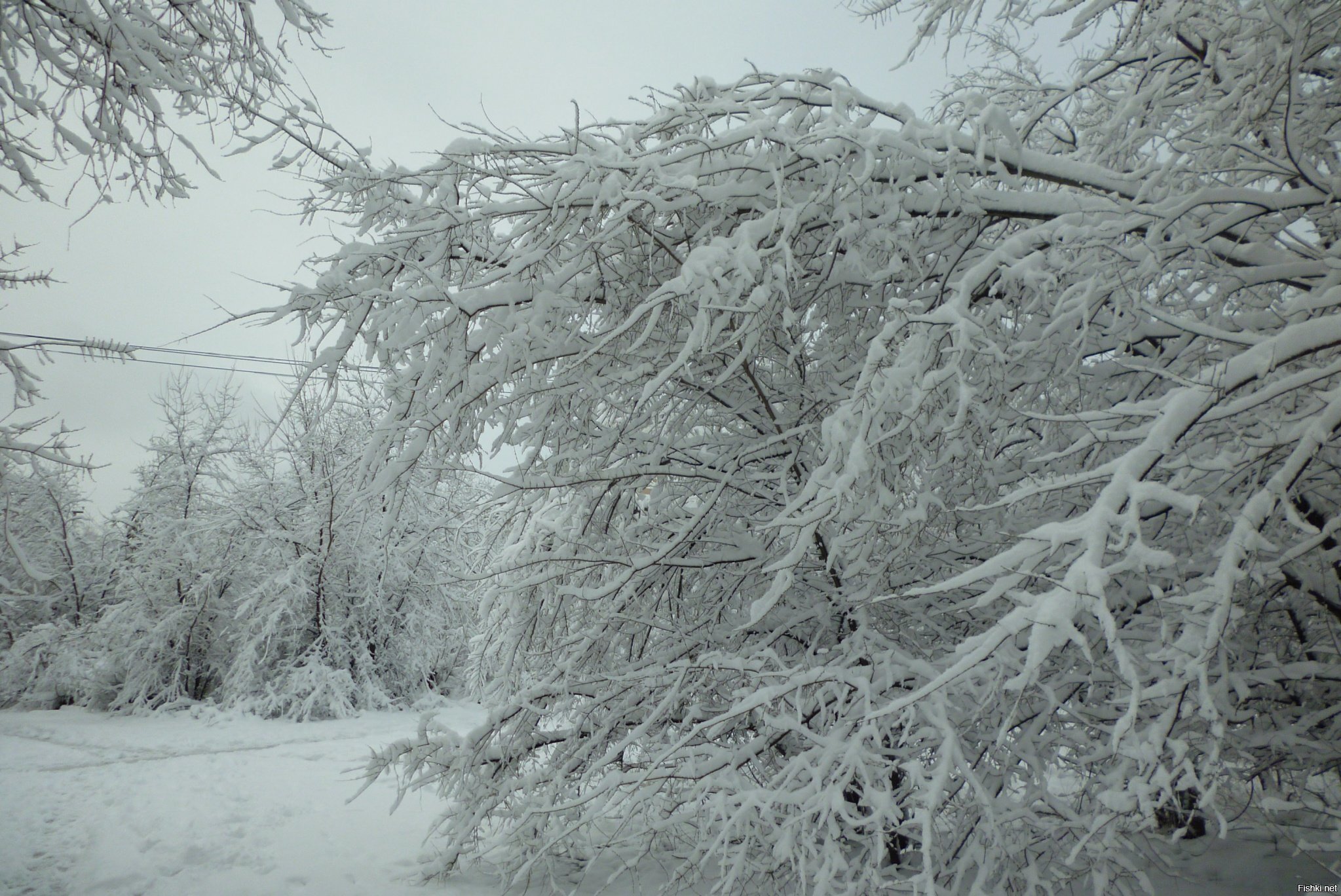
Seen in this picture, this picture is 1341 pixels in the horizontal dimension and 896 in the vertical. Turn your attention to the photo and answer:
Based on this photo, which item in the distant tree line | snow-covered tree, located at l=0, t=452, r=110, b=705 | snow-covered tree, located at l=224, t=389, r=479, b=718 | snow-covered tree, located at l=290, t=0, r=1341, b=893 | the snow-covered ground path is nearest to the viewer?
snow-covered tree, located at l=290, t=0, r=1341, b=893

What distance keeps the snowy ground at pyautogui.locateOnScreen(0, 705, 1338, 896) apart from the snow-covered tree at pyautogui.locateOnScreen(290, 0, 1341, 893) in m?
1.22

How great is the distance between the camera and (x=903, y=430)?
2.33 meters

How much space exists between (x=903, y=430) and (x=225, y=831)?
6292 mm

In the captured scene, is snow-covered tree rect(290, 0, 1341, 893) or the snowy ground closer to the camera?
snow-covered tree rect(290, 0, 1341, 893)

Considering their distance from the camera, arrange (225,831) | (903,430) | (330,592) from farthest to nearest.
Answer: (330,592) → (225,831) → (903,430)

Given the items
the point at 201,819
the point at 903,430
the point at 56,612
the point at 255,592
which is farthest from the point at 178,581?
the point at 903,430

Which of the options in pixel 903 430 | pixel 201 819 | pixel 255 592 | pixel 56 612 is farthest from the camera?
pixel 56 612

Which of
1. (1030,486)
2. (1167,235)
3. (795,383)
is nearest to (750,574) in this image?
(795,383)

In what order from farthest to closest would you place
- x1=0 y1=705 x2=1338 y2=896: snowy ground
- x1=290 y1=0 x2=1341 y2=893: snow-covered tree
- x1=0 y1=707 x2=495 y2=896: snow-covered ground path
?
x1=0 y1=707 x2=495 y2=896: snow-covered ground path
x1=0 y1=705 x2=1338 y2=896: snowy ground
x1=290 y1=0 x2=1341 y2=893: snow-covered tree

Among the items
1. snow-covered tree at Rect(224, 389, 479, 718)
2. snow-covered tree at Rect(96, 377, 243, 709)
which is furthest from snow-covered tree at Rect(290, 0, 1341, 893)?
snow-covered tree at Rect(96, 377, 243, 709)

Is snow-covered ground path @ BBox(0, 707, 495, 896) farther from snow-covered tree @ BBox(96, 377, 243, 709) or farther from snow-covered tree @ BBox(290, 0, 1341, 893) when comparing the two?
snow-covered tree @ BBox(96, 377, 243, 709)

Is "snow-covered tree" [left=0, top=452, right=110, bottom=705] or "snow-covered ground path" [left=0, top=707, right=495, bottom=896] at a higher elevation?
"snow-covered tree" [left=0, top=452, right=110, bottom=705]

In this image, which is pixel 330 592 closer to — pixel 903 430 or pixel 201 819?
pixel 201 819

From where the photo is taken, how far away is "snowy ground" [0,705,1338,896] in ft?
14.5
